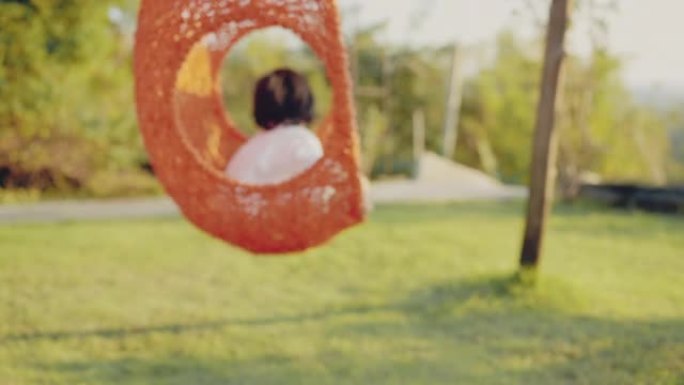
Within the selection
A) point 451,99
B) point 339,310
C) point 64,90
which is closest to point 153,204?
point 64,90

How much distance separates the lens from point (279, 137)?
322 cm

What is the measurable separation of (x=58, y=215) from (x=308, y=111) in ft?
13.6

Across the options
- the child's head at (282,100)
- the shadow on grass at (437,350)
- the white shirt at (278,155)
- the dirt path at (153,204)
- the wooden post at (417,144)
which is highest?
the child's head at (282,100)

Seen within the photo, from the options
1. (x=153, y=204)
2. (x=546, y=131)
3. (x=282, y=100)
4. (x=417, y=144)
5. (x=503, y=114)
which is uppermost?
(x=282, y=100)

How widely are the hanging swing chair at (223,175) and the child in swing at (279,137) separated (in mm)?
251

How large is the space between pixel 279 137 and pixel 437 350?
1.19m

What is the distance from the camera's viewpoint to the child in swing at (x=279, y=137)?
3172 mm

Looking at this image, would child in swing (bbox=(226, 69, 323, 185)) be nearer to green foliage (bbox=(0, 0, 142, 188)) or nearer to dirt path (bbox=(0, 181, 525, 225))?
green foliage (bbox=(0, 0, 142, 188))

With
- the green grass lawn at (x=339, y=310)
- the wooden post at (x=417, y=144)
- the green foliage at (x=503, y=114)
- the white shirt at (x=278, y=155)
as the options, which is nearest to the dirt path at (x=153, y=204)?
the green grass lawn at (x=339, y=310)

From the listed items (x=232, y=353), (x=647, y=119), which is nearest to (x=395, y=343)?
(x=232, y=353)

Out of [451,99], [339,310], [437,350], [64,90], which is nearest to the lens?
[437,350]

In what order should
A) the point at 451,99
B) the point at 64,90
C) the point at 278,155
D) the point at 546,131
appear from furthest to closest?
the point at 451,99 → the point at 64,90 → the point at 546,131 → the point at 278,155

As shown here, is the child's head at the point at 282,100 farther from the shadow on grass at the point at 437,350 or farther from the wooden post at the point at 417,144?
the wooden post at the point at 417,144

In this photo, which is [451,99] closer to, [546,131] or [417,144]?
[417,144]
